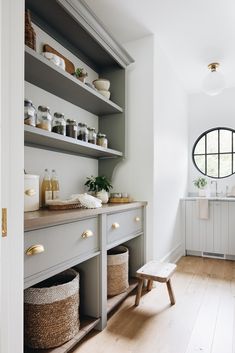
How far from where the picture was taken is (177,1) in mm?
2137

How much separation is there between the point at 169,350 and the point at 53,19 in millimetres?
2412

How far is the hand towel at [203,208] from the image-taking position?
3.59 m

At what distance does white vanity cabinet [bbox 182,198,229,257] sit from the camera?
354cm

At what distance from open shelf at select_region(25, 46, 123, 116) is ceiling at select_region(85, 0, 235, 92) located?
79 centimetres

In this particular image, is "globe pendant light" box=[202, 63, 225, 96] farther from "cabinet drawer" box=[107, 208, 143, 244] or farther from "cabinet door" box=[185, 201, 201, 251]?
"cabinet drawer" box=[107, 208, 143, 244]

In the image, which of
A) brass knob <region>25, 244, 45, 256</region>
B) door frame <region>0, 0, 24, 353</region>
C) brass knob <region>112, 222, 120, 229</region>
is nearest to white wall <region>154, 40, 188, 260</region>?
→ brass knob <region>112, 222, 120, 229</region>

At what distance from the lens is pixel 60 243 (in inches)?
56.2

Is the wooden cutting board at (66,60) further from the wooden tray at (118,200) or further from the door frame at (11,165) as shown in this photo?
the wooden tray at (118,200)

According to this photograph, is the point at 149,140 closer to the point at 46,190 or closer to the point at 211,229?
the point at 46,190

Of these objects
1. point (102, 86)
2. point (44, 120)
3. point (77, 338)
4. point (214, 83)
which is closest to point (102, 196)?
point (44, 120)

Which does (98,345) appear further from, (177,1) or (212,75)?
(212,75)

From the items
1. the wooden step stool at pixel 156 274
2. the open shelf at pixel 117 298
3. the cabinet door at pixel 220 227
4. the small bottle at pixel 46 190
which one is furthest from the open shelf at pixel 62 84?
the cabinet door at pixel 220 227

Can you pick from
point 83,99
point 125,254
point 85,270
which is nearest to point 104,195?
point 125,254

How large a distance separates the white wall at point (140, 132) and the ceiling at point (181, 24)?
22 centimetres
